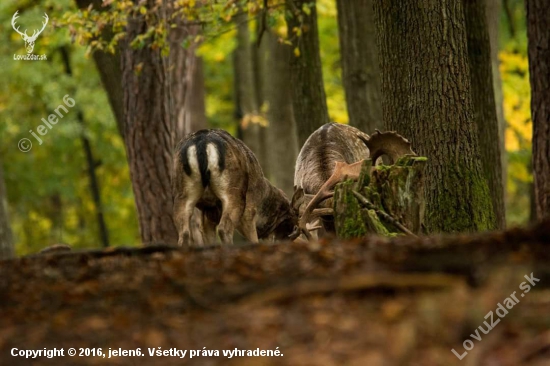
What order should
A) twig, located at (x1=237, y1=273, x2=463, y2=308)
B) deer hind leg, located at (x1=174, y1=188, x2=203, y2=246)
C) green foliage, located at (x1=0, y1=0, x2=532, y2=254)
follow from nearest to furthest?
twig, located at (x1=237, y1=273, x2=463, y2=308)
deer hind leg, located at (x1=174, y1=188, x2=203, y2=246)
green foliage, located at (x1=0, y1=0, x2=532, y2=254)

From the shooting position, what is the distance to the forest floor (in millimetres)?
4996

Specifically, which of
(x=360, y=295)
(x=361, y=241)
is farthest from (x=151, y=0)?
(x=360, y=295)

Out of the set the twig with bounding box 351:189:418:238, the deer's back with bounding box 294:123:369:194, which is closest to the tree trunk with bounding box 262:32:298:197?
the deer's back with bounding box 294:123:369:194

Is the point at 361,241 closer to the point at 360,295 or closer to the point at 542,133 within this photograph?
the point at 360,295

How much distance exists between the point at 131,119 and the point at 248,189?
11.0 feet

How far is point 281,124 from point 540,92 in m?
12.9

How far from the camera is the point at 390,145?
10219 mm

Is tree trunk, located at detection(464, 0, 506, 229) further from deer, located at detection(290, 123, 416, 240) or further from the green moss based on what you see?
the green moss

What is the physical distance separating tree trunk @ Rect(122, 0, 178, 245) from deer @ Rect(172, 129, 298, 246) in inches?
82.0

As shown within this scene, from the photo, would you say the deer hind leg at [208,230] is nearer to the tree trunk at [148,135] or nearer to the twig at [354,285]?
the tree trunk at [148,135]

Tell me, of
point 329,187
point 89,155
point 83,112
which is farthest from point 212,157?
point 89,155

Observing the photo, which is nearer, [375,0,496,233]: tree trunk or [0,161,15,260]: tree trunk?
[375,0,496,233]: tree trunk

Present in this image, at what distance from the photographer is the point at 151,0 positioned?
48.8 ft

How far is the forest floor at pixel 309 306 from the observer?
16.4 ft
